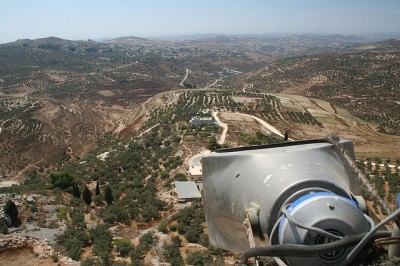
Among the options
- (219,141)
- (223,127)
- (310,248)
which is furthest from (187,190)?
(310,248)

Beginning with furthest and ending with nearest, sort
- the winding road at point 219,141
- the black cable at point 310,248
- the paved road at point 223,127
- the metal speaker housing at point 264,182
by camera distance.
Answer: the paved road at point 223,127 < the winding road at point 219,141 < the metal speaker housing at point 264,182 < the black cable at point 310,248

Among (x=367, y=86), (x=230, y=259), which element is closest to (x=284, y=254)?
(x=230, y=259)

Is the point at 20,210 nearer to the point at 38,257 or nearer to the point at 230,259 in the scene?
the point at 38,257

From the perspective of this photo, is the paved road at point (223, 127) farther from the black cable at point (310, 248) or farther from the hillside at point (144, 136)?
the black cable at point (310, 248)

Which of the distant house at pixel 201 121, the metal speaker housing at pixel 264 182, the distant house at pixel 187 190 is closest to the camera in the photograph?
the metal speaker housing at pixel 264 182

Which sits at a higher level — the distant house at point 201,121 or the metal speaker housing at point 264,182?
the metal speaker housing at point 264,182

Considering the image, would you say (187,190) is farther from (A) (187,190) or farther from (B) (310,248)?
(B) (310,248)

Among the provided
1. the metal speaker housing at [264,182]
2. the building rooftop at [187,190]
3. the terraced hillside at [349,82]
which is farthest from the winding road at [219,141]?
the metal speaker housing at [264,182]

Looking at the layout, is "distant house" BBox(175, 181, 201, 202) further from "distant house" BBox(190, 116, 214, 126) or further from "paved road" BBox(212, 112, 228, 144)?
"distant house" BBox(190, 116, 214, 126)

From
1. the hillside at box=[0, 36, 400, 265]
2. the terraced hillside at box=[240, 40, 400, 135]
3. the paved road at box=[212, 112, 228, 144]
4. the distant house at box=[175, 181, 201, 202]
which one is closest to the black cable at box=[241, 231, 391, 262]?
the hillside at box=[0, 36, 400, 265]
